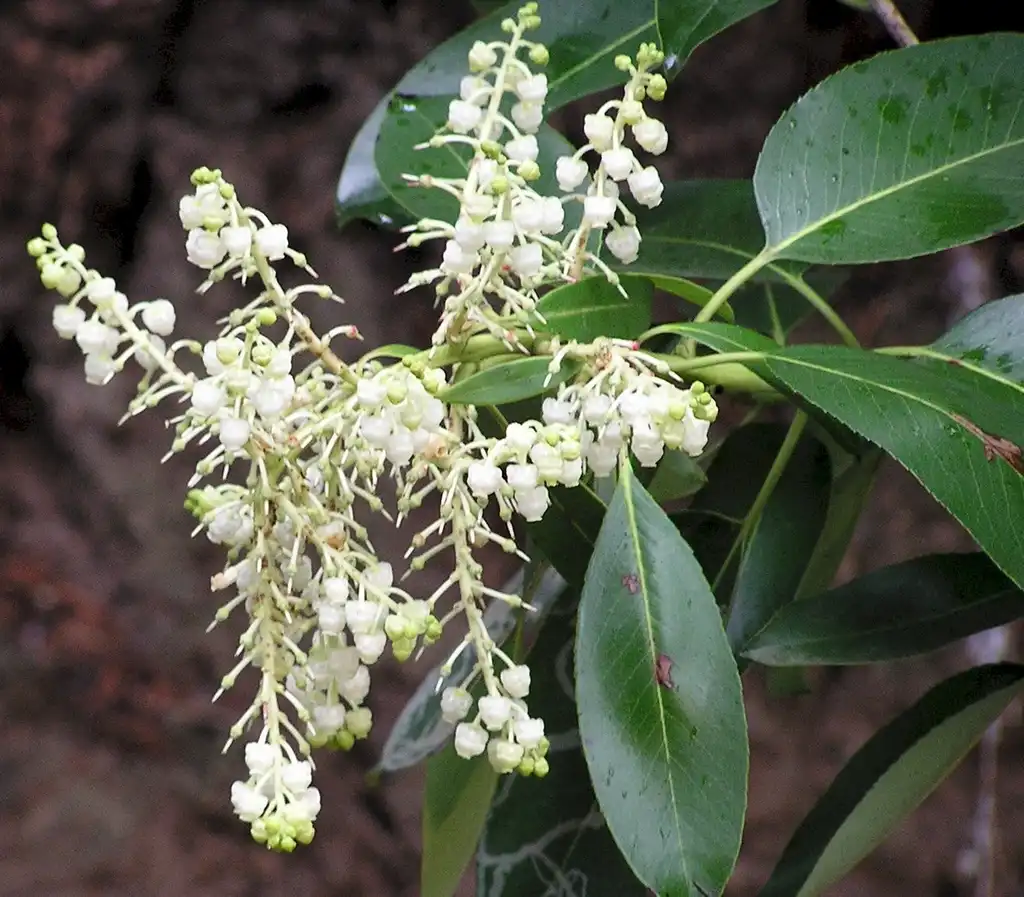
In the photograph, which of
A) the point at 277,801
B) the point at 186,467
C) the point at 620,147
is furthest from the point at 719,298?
→ the point at 186,467

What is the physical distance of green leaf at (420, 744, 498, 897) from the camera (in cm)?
69

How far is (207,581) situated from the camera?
1472mm

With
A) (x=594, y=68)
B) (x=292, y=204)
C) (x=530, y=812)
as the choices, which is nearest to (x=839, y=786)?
(x=530, y=812)

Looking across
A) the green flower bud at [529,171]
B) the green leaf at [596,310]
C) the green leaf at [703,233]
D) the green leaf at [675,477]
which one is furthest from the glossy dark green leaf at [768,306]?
the green flower bud at [529,171]

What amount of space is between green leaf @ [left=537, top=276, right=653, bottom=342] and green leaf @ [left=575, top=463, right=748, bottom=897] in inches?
2.6

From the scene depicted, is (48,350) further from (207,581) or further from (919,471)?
(919,471)

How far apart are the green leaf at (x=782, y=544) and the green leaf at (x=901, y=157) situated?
158mm

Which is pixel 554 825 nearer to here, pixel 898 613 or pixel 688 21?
pixel 898 613

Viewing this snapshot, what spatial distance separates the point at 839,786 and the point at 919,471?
410mm

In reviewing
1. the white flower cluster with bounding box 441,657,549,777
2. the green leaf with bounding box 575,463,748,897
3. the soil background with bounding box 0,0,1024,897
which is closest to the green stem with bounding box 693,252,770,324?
the green leaf with bounding box 575,463,748,897

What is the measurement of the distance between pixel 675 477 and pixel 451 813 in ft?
0.90

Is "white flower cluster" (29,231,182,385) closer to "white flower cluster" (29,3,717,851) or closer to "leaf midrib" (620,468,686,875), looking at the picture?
"white flower cluster" (29,3,717,851)

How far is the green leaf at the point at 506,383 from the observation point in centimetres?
46

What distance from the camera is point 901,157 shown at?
596 mm
